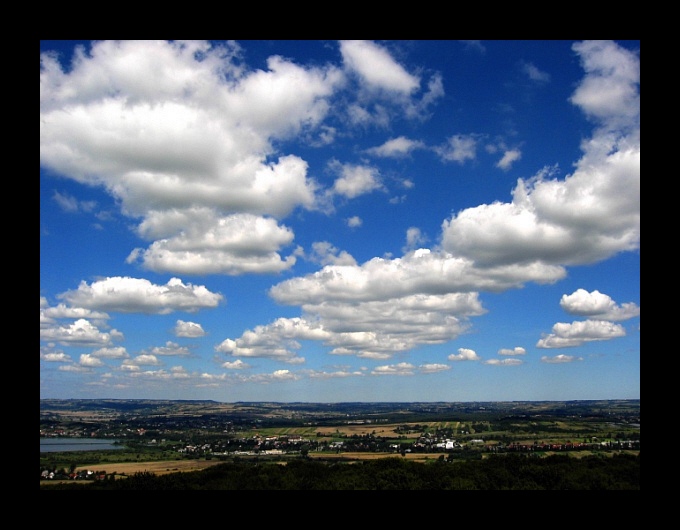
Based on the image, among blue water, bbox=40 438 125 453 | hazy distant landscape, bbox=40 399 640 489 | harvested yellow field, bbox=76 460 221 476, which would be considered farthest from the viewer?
blue water, bbox=40 438 125 453

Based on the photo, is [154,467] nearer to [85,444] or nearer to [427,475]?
[85,444]

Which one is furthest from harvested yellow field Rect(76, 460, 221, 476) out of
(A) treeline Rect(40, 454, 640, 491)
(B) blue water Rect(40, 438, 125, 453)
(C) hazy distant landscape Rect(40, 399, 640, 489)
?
(B) blue water Rect(40, 438, 125, 453)

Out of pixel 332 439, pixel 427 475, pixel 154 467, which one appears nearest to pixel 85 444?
pixel 154 467

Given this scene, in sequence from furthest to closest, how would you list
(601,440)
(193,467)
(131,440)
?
(131,440) < (601,440) < (193,467)

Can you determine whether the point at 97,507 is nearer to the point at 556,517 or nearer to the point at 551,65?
the point at 556,517

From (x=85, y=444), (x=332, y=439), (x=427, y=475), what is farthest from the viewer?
(x=332, y=439)

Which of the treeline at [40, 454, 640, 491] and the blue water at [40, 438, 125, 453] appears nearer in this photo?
the treeline at [40, 454, 640, 491]

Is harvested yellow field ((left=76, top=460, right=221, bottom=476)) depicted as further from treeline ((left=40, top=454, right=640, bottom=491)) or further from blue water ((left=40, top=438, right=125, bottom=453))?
blue water ((left=40, top=438, right=125, bottom=453))
